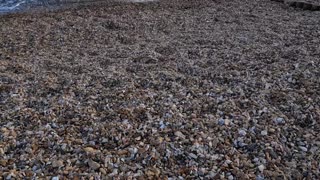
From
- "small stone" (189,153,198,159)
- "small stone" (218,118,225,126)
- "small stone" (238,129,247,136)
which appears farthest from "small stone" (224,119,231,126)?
"small stone" (189,153,198,159)

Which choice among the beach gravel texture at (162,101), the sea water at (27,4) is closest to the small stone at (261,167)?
the beach gravel texture at (162,101)

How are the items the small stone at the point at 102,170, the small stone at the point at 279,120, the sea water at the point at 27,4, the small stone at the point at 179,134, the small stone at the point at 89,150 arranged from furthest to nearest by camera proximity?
the sea water at the point at 27,4, the small stone at the point at 279,120, the small stone at the point at 179,134, the small stone at the point at 89,150, the small stone at the point at 102,170

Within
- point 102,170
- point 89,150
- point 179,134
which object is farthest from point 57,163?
point 179,134

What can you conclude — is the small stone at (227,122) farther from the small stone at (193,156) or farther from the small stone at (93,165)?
the small stone at (93,165)

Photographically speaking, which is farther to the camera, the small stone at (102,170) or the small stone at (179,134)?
the small stone at (179,134)

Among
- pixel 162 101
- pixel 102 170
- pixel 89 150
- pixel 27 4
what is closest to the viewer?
pixel 102 170

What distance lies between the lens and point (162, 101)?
4992 millimetres

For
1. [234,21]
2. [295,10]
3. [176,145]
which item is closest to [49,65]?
[176,145]

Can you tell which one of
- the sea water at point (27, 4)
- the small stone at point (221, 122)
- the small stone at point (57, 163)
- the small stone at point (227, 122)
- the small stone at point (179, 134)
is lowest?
the sea water at point (27, 4)

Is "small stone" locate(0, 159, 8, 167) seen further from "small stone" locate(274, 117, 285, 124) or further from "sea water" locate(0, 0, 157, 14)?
"sea water" locate(0, 0, 157, 14)

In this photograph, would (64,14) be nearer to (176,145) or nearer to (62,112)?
(62,112)

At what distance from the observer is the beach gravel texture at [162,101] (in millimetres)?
3687

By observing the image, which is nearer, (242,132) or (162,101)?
(242,132)

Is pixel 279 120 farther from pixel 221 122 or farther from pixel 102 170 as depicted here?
pixel 102 170
